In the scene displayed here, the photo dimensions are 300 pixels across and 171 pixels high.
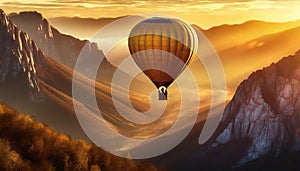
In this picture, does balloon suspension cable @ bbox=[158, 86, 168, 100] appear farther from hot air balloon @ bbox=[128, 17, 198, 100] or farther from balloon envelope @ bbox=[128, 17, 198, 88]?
balloon envelope @ bbox=[128, 17, 198, 88]

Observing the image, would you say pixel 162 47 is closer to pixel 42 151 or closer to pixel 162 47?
pixel 162 47

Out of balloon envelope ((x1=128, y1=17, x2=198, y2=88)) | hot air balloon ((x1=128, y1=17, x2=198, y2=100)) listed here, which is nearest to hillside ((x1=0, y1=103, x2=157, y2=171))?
hot air balloon ((x1=128, y1=17, x2=198, y2=100))

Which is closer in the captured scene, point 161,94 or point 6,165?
point 6,165

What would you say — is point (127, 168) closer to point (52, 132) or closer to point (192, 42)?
point (52, 132)

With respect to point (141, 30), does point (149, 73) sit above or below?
below

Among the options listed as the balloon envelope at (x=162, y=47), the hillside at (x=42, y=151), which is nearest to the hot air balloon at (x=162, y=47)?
the balloon envelope at (x=162, y=47)

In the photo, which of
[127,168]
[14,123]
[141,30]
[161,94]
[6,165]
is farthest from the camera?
[141,30]

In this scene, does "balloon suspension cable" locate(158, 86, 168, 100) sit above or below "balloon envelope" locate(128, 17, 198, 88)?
below

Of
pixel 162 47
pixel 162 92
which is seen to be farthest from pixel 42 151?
pixel 162 47

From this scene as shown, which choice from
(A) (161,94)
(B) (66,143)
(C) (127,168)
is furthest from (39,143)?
(A) (161,94)
